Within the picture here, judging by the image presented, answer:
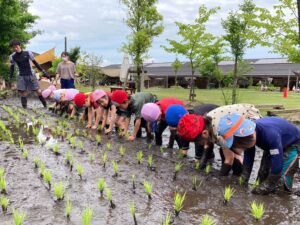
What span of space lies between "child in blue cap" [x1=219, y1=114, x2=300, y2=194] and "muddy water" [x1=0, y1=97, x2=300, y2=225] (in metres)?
0.18

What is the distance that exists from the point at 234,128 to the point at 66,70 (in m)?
8.07

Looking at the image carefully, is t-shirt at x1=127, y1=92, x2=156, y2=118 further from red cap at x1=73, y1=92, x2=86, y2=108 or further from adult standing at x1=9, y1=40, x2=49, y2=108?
adult standing at x1=9, y1=40, x2=49, y2=108

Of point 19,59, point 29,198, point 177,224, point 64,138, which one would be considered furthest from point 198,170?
point 19,59

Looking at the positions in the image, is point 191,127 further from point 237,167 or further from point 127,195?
point 127,195

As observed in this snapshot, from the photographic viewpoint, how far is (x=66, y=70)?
10695 millimetres

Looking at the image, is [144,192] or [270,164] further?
[270,164]

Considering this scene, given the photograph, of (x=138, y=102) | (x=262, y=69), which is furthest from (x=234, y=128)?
(x=262, y=69)

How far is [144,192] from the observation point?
360 centimetres

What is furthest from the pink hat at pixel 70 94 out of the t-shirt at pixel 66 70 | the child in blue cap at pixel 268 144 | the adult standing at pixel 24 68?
the child in blue cap at pixel 268 144

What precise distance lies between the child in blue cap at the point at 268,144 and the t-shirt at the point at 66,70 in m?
7.66

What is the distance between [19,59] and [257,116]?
7677 millimetres

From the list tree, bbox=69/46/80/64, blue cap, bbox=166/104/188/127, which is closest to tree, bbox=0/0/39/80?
tree, bbox=69/46/80/64

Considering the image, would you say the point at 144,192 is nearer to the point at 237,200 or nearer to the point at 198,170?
the point at 237,200

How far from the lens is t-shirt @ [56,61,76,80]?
34.8 feet
